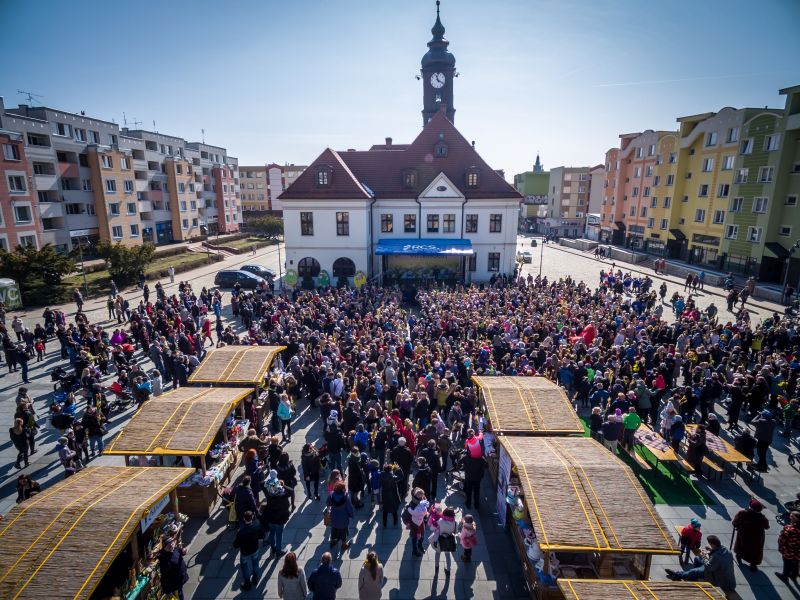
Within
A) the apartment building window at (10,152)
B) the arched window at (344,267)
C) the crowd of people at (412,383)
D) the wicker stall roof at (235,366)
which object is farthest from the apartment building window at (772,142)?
the apartment building window at (10,152)

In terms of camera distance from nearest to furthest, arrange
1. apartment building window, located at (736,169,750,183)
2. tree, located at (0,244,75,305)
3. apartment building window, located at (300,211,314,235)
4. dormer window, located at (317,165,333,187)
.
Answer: tree, located at (0,244,75,305), dormer window, located at (317,165,333,187), apartment building window, located at (300,211,314,235), apartment building window, located at (736,169,750,183)

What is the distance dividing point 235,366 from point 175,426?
392 centimetres

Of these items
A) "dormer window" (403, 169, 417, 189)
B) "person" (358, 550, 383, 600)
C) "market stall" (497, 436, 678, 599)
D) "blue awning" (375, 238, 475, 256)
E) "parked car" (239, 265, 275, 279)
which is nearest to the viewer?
"market stall" (497, 436, 678, 599)

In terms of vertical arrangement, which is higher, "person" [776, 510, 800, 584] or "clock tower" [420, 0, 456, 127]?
"clock tower" [420, 0, 456, 127]

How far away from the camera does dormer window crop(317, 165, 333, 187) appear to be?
3266cm

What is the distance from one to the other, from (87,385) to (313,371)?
7.88m

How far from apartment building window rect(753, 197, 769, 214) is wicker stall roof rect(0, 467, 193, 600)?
1797 inches

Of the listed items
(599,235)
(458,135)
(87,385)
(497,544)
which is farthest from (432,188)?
(599,235)

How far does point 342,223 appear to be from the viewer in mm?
32969

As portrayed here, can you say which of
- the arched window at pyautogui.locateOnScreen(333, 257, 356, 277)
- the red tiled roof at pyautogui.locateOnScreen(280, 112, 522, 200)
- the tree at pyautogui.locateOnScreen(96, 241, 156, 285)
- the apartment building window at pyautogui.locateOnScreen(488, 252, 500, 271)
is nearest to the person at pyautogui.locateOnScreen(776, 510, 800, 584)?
the apartment building window at pyautogui.locateOnScreen(488, 252, 500, 271)

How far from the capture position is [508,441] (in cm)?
932

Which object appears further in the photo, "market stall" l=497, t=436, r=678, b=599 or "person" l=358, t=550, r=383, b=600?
"person" l=358, t=550, r=383, b=600

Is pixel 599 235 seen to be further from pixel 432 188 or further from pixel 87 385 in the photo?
pixel 87 385

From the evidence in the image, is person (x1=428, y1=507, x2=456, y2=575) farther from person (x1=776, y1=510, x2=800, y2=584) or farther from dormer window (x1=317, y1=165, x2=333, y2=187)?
dormer window (x1=317, y1=165, x2=333, y2=187)
